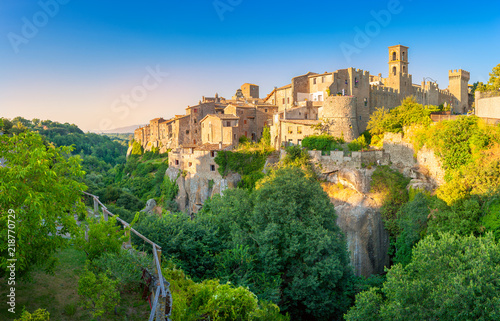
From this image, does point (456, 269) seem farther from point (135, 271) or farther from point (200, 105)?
point (200, 105)

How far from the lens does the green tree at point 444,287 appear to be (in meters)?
16.0

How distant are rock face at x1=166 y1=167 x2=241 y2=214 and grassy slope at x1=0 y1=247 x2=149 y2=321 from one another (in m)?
33.2

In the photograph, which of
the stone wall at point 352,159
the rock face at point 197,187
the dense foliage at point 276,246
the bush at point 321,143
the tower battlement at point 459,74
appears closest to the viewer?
the dense foliage at point 276,246

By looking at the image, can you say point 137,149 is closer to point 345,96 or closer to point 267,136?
point 267,136

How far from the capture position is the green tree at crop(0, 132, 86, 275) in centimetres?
899

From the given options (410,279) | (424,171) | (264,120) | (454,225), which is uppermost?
(264,120)

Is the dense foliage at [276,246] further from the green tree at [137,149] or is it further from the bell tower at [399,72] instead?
the green tree at [137,149]

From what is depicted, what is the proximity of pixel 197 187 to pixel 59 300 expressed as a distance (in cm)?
3962

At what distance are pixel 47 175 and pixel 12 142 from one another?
1.99 metres

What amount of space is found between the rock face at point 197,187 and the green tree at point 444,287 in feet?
92.8

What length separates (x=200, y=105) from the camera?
6881 centimetres

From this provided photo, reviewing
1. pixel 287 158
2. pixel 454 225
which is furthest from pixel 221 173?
pixel 454 225

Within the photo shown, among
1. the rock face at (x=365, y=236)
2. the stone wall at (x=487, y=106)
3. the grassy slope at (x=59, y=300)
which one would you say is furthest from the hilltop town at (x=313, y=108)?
the grassy slope at (x=59, y=300)

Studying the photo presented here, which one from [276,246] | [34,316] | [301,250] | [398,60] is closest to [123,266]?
[34,316]
